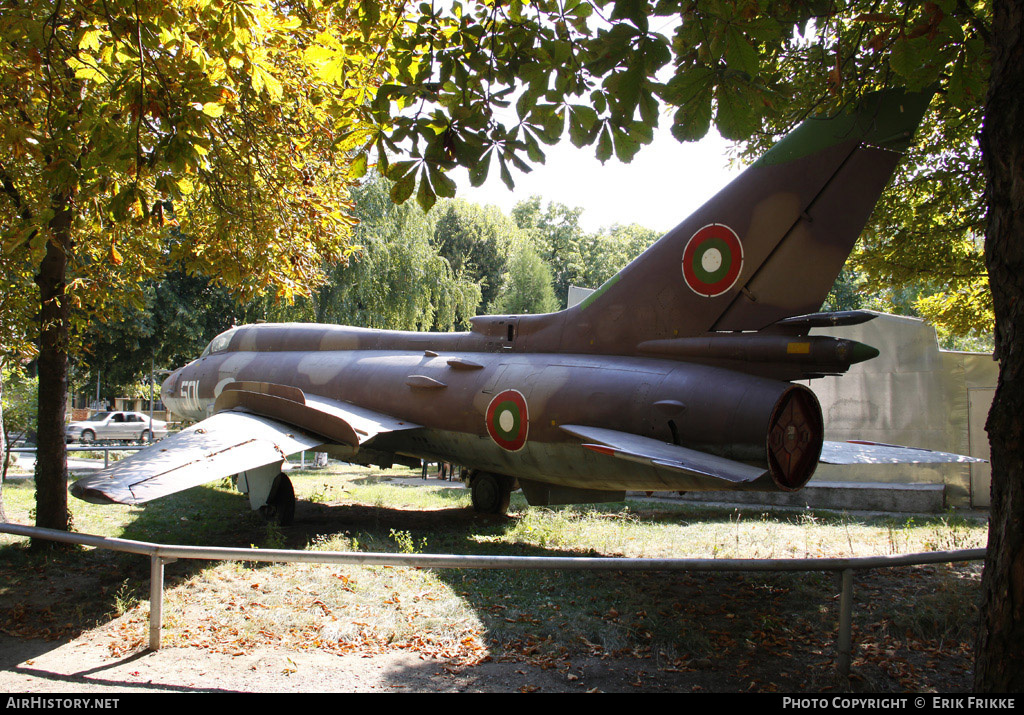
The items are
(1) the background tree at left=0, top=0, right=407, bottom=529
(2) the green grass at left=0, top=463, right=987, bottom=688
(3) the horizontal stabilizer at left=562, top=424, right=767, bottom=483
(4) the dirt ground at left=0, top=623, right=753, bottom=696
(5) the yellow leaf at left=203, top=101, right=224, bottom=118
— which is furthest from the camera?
(3) the horizontal stabilizer at left=562, top=424, right=767, bottom=483

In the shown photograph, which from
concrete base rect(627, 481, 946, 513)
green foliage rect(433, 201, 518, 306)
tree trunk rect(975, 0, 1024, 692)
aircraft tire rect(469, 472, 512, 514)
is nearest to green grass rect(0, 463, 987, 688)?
aircraft tire rect(469, 472, 512, 514)

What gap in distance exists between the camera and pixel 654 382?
291 inches

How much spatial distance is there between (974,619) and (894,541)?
3625 mm

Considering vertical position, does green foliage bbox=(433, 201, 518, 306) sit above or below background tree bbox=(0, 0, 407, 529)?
above

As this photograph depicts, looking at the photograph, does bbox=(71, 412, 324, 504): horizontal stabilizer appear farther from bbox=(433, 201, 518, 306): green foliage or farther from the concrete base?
bbox=(433, 201, 518, 306): green foliage

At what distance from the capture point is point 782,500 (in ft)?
47.0

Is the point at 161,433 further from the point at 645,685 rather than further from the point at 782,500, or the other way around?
the point at 645,685

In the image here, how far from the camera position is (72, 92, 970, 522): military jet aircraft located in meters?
6.57

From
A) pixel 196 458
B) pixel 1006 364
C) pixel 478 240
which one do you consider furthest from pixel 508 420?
pixel 478 240

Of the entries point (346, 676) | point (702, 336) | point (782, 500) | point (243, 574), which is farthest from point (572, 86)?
point (782, 500)

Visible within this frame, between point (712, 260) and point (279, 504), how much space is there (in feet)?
25.1

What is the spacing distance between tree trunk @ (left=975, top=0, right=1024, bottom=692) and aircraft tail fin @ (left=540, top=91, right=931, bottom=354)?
3087mm

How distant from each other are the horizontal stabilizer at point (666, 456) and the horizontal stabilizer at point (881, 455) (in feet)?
7.48

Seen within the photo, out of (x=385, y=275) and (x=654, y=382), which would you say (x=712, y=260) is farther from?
(x=385, y=275)
